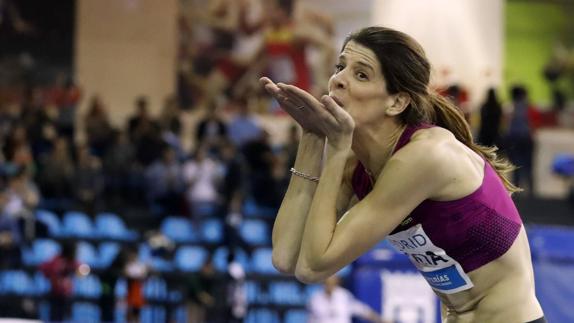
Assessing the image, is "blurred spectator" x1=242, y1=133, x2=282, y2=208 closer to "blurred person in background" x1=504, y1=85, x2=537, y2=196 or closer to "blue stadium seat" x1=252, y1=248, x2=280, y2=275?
"blue stadium seat" x1=252, y1=248, x2=280, y2=275

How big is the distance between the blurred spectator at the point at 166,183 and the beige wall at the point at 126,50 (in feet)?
16.0

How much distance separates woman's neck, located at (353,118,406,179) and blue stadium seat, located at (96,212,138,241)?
33.9ft

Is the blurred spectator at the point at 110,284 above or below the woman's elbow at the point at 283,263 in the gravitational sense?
below

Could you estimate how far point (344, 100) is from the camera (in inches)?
126

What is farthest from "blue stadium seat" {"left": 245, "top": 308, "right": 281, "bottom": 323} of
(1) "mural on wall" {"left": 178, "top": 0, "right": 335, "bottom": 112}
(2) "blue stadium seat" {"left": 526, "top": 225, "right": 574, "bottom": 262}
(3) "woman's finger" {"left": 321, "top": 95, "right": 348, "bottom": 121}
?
(3) "woman's finger" {"left": 321, "top": 95, "right": 348, "bottom": 121}

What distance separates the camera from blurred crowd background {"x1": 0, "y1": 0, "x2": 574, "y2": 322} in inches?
458

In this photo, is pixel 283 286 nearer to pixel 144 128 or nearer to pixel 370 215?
pixel 144 128

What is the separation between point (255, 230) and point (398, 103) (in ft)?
36.1

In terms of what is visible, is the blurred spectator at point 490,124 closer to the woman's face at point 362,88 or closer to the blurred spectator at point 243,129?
the woman's face at point 362,88

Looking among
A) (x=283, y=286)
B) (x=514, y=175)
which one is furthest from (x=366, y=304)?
(x=514, y=175)

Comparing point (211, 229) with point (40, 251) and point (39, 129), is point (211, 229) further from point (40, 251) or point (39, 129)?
point (39, 129)

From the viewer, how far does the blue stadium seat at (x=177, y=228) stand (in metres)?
13.9

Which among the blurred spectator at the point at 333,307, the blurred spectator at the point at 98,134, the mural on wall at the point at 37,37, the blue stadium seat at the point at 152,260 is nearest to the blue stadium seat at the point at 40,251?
the blue stadium seat at the point at 152,260

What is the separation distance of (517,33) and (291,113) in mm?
17234
